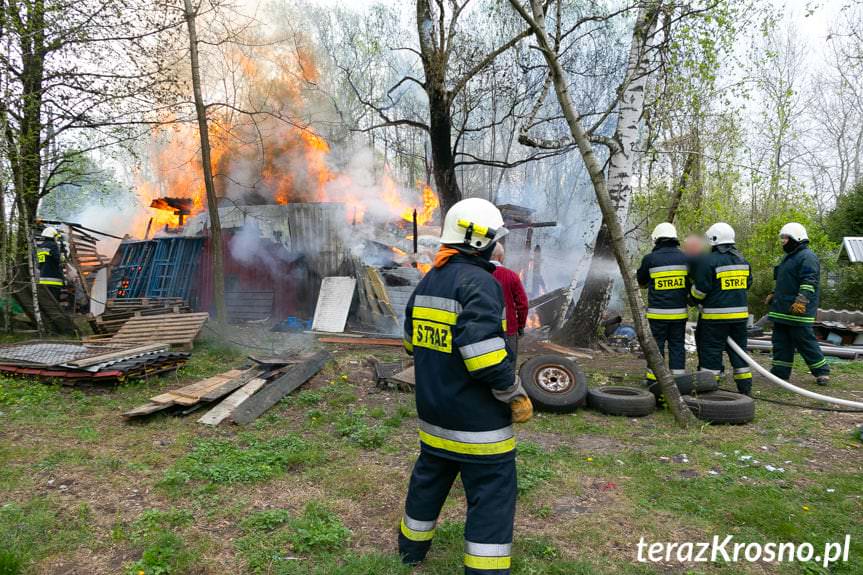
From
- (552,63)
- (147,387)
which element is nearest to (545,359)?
(552,63)

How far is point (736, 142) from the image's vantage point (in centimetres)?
1179

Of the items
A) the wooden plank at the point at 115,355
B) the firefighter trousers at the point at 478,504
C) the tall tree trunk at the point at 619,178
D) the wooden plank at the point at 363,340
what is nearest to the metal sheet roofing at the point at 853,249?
the tall tree trunk at the point at 619,178

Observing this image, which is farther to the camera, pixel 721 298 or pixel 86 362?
pixel 86 362

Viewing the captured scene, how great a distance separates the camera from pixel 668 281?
6.41 metres

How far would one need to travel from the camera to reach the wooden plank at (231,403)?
5512mm

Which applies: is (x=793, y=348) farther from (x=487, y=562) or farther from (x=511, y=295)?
(x=487, y=562)

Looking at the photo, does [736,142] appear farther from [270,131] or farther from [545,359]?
[270,131]

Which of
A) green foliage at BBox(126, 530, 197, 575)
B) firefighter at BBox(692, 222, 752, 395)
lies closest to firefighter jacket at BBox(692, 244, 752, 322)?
firefighter at BBox(692, 222, 752, 395)

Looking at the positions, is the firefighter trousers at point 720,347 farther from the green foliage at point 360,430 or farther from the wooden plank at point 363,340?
the wooden plank at point 363,340

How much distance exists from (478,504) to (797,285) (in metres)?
6.68

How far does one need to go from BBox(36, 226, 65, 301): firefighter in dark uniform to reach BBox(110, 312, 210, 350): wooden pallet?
95.0 inches

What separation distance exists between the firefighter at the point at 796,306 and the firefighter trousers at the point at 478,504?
20.9 ft

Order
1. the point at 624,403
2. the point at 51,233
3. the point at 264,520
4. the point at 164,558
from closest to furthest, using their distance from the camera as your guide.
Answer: the point at 164,558 → the point at 264,520 → the point at 624,403 → the point at 51,233

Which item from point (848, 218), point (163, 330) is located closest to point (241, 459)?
point (163, 330)
